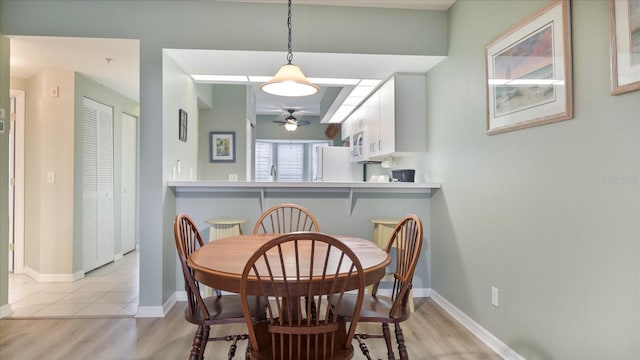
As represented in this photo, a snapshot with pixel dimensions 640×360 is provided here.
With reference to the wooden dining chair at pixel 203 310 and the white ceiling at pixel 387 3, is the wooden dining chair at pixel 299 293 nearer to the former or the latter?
the wooden dining chair at pixel 203 310

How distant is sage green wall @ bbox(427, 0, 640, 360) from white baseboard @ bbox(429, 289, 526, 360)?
4 cm

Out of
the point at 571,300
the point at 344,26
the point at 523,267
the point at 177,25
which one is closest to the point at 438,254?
the point at 523,267

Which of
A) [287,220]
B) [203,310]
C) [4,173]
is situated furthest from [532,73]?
[4,173]

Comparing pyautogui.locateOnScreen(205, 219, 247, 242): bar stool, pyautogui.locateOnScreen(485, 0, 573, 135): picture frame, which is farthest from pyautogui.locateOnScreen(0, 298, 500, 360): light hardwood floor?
pyautogui.locateOnScreen(485, 0, 573, 135): picture frame

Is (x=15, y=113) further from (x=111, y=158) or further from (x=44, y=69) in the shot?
(x=111, y=158)

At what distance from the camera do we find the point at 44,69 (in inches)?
137

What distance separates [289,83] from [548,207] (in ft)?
5.08

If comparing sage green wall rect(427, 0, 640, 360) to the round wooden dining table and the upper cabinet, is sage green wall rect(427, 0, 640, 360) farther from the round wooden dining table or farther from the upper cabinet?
the round wooden dining table

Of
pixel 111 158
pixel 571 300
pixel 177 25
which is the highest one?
pixel 177 25

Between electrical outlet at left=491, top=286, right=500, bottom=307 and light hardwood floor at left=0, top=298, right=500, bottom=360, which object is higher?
electrical outlet at left=491, top=286, right=500, bottom=307

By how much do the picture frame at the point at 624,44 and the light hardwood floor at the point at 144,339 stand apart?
164 centimetres

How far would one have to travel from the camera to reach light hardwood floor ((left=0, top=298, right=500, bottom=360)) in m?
2.09

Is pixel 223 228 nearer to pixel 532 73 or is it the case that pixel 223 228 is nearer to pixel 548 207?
pixel 548 207

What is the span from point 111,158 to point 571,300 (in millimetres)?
4820
